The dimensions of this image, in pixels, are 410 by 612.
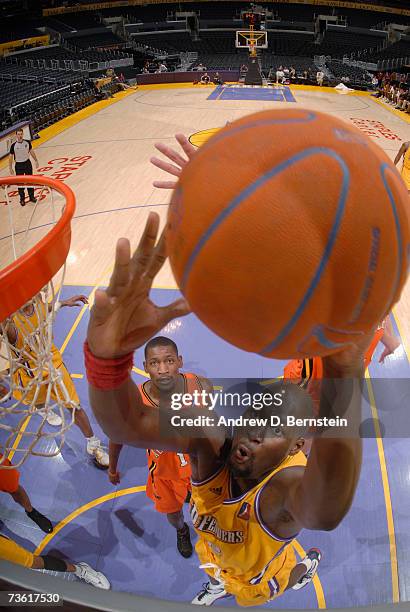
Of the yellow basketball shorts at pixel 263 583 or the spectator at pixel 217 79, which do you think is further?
the spectator at pixel 217 79

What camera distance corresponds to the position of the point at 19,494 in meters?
2.78

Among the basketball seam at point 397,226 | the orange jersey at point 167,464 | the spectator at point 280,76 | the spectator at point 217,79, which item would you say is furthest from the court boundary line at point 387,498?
the spectator at point 280,76

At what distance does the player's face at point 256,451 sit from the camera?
1789mm

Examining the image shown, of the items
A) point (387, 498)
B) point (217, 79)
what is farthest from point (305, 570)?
point (217, 79)

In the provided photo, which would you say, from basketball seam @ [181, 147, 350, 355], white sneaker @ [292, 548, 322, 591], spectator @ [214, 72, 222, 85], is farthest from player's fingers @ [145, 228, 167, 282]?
spectator @ [214, 72, 222, 85]

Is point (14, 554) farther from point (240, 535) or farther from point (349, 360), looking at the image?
point (349, 360)

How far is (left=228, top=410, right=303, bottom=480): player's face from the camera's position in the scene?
5.87ft

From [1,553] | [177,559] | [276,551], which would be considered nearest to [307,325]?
[276,551]

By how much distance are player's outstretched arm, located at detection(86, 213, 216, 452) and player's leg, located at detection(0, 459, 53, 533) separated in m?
1.71

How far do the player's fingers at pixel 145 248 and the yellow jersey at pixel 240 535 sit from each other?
1.03 m

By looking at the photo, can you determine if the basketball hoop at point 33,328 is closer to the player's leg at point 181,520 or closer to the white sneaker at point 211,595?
the player's leg at point 181,520

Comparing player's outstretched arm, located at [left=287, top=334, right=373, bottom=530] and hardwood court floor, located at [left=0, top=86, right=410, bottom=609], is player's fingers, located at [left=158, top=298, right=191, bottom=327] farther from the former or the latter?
hardwood court floor, located at [left=0, top=86, right=410, bottom=609]

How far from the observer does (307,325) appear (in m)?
1.05

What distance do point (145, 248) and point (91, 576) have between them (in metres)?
2.37
